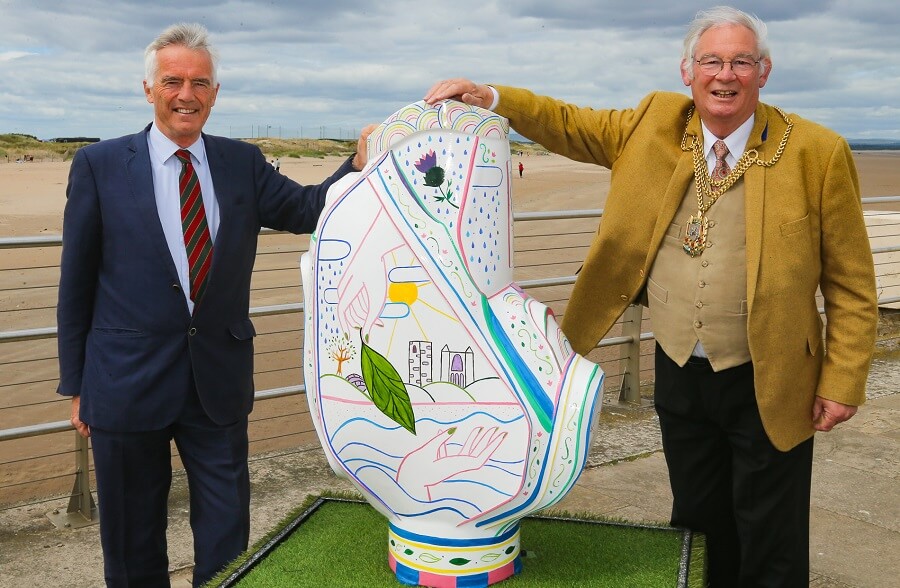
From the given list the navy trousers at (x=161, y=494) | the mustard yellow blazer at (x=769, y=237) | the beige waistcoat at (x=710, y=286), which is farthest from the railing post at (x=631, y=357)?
the navy trousers at (x=161, y=494)

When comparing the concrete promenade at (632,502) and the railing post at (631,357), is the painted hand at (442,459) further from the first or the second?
the railing post at (631,357)

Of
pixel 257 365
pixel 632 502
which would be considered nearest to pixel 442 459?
pixel 632 502

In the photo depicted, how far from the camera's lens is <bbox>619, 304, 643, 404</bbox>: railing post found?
19.5 ft

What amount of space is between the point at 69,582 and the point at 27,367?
4.58m

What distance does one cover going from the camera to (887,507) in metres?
4.68

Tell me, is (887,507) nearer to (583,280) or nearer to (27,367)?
(583,280)

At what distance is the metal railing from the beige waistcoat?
1.52 meters

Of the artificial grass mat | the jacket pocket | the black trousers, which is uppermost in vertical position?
the jacket pocket

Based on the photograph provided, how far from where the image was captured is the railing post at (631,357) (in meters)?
5.95

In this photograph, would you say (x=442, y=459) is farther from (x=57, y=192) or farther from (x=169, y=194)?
(x=57, y=192)

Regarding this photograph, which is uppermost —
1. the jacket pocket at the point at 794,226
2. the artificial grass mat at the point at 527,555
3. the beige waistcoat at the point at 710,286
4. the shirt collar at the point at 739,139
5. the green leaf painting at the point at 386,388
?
the shirt collar at the point at 739,139

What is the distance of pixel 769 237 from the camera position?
111 inches

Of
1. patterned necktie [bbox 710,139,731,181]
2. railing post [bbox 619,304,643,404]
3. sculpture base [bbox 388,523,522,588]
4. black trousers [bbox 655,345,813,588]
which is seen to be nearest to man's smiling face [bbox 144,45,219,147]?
sculpture base [bbox 388,523,522,588]

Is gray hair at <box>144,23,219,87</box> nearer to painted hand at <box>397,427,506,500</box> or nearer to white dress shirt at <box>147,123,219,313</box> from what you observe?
white dress shirt at <box>147,123,219,313</box>
